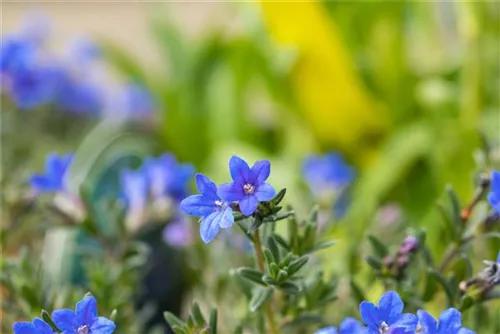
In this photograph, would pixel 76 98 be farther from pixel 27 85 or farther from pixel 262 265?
pixel 262 265

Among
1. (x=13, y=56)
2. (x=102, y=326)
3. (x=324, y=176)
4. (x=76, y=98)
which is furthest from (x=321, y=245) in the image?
(x=76, y=98)

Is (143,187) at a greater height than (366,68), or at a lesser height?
lesser

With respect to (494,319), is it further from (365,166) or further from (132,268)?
(365,166)

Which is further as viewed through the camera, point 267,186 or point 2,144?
point 2,144

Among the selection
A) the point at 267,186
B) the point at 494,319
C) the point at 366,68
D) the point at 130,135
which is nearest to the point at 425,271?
the point at 494,319

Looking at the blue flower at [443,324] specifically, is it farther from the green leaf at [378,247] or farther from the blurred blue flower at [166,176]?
the blurred blue flower at [166,176]

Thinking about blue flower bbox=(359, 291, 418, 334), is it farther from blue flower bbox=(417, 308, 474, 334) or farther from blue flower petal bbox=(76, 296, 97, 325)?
blue flower petal bbox=(76, 296, 97, 325)
